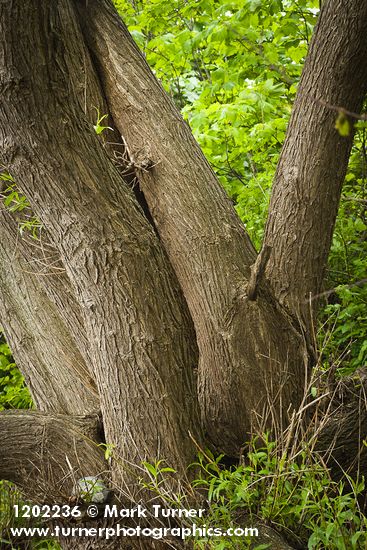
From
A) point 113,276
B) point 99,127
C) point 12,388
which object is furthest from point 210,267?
point 12,388

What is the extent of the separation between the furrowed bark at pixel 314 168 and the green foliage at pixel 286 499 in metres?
0.85

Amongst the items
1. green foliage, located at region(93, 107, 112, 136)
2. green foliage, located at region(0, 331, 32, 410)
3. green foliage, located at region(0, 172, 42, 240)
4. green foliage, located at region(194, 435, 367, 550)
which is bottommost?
green foliage, located at region(0, 331, 32, 410)

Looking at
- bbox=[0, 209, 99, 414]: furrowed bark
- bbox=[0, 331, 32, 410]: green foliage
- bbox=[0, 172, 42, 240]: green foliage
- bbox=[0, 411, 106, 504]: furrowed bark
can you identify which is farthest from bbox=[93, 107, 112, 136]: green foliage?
bbox=[0, 331, 32, 410]: green foliage

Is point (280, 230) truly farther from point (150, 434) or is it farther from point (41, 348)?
point (41, 348)

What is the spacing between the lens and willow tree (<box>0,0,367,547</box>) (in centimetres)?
312

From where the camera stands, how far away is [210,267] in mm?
3453

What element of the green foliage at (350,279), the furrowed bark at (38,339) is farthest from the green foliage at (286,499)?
the green foliage at (350,279)

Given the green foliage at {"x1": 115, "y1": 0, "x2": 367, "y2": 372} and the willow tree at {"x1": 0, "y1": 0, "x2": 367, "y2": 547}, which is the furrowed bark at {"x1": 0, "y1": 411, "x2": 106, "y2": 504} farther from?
the green foliage at {"x1": 115, "y1": 0, "x2": 367, "y2": 372}

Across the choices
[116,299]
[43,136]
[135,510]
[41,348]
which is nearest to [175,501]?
[135,510]

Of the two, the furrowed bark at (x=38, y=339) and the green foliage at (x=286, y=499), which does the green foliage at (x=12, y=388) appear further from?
the green foliage at (x=286, y=499)

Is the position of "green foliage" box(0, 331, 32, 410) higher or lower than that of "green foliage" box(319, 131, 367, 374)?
lower

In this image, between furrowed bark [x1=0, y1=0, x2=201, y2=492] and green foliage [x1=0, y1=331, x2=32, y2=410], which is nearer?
furrowed bark [x1=0, y1=0, x2=201, y2=492]

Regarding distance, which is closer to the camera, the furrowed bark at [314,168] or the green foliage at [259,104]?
the furrowed bark at [314,168]

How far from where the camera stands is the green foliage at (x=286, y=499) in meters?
2.86
